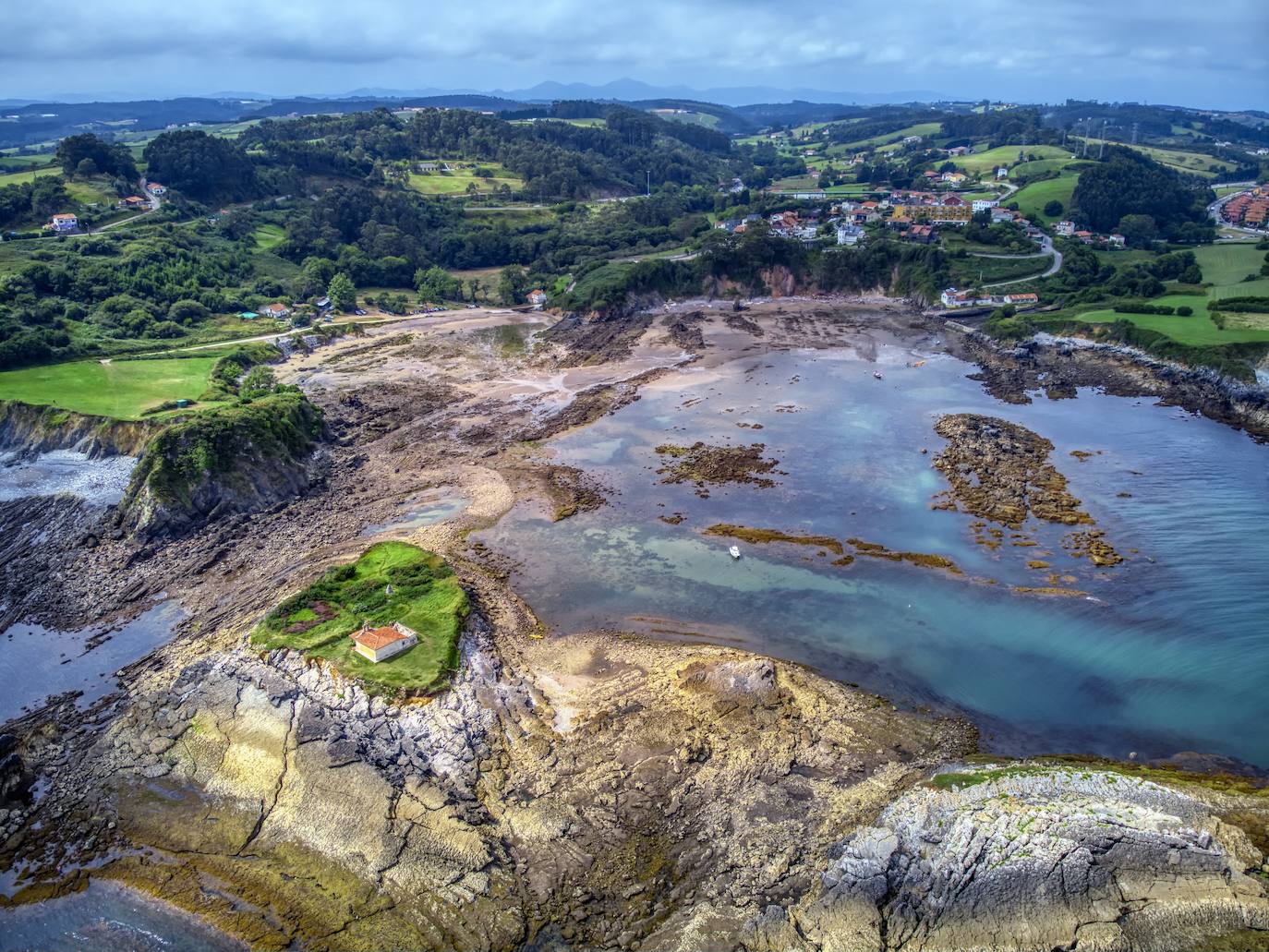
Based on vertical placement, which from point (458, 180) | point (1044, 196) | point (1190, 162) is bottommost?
point (1044, 196)

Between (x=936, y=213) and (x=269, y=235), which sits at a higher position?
(x=936, y=213)

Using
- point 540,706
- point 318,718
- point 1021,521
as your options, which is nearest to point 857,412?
point 1021,521

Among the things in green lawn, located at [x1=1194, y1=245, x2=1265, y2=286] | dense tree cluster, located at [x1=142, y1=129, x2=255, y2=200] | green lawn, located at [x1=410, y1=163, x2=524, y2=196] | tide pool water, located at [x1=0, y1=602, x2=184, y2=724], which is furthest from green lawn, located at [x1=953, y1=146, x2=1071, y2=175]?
tide pool water, located at [x1=0, y1=602, x2=184, y2=724]

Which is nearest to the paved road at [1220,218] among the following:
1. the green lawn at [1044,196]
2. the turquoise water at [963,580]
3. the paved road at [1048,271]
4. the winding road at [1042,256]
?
the green lawn at [1044,196]

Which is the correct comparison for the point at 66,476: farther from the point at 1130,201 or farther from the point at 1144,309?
the point at 1130,201

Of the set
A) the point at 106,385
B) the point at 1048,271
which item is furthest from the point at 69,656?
the point at 1048,271

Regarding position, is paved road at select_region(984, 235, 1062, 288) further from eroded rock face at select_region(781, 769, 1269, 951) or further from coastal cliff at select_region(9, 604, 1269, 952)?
eroded rock face at select_region(781, 769, 1269, 951)

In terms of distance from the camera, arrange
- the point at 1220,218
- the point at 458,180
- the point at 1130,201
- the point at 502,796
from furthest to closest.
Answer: the point at 458,180 → the point at 1220,218 → the point at 1130,201 → the point at 502,796

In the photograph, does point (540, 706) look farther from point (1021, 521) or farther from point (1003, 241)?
point (1003, 241)
